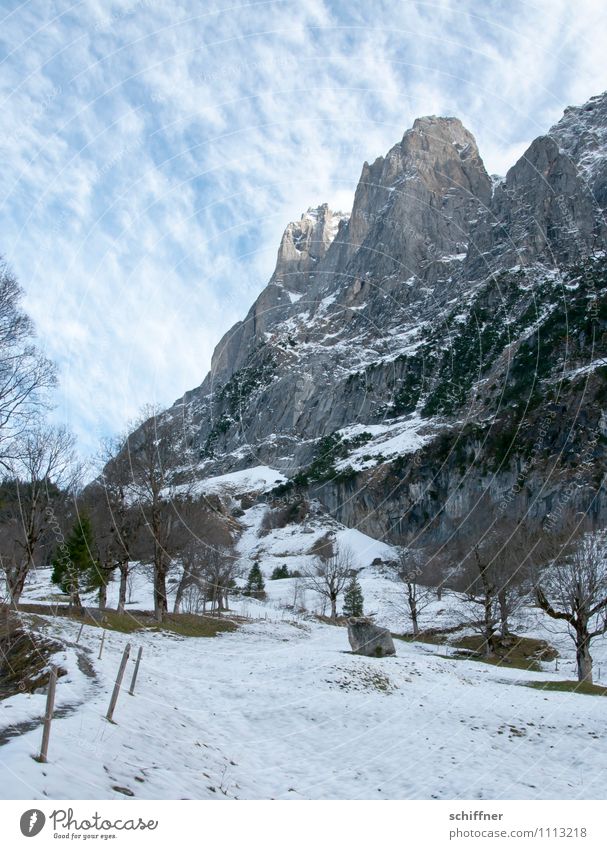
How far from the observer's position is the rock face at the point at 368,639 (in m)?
23.6

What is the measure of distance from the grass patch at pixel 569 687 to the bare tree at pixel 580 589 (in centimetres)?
123

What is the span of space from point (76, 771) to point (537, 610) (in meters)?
43.5

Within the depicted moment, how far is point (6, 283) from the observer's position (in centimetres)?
1200

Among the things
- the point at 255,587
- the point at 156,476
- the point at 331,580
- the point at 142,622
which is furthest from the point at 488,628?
the point at 255,587

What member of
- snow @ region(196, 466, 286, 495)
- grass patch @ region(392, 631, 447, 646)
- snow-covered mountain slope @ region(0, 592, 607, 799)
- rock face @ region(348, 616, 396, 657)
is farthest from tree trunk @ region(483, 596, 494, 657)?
snow @ region(196, 466, 286, 495)

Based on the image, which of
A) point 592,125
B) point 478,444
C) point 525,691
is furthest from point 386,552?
point 592,125

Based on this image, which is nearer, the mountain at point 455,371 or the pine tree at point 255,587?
the pine tree at point 255,587

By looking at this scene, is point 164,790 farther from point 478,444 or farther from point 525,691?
point 478,444

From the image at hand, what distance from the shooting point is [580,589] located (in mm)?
24344

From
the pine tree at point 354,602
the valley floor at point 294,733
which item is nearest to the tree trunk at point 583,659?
the valley floor at point 294,733

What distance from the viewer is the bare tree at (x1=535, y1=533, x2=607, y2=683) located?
76.4ft

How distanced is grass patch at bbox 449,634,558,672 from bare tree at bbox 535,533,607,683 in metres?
5.37

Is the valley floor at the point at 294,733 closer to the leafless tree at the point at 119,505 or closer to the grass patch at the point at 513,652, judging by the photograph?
the leafless tree at the point at 119,505

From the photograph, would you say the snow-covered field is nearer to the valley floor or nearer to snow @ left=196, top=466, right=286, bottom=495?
the valley floor
